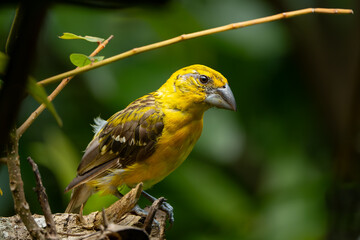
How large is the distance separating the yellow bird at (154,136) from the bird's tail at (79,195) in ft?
0.26

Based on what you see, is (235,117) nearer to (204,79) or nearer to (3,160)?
(204,79)

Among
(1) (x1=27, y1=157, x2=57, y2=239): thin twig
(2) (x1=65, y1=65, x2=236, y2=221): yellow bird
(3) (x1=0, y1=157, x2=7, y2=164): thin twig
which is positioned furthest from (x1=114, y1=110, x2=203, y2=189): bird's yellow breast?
(3) (x1=0, y1=157, x2=7, y2=164): thin twig

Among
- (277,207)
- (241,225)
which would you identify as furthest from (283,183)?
(241,225)

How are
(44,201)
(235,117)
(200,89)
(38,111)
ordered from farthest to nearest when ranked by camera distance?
(235,117) → (200,89) → (38,111) → (44,201)

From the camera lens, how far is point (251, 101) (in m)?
5.79

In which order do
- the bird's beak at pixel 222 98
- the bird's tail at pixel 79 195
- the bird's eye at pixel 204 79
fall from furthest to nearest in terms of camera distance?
1. the bird's tail at pixel 79 195
2. the bird's eye at pixel 204 79
3. the bird's beak at pixel 222 98

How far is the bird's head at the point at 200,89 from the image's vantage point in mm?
3293

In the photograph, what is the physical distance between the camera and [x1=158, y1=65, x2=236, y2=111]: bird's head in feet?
10.8

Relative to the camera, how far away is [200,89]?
3.35m

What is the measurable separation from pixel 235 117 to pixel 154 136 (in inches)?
90.2

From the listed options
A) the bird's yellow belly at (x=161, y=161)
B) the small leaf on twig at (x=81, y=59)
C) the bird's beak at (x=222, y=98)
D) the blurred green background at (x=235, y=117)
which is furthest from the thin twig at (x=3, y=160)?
the blurred green background at (x=235, y=117)

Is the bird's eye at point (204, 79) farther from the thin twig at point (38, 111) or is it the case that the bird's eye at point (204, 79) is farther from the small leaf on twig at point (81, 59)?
the small leaf on twig at point (81, 59)

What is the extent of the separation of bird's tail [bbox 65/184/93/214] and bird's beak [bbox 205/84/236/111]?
1023mm

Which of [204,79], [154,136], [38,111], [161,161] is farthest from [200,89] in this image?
[38,111]
